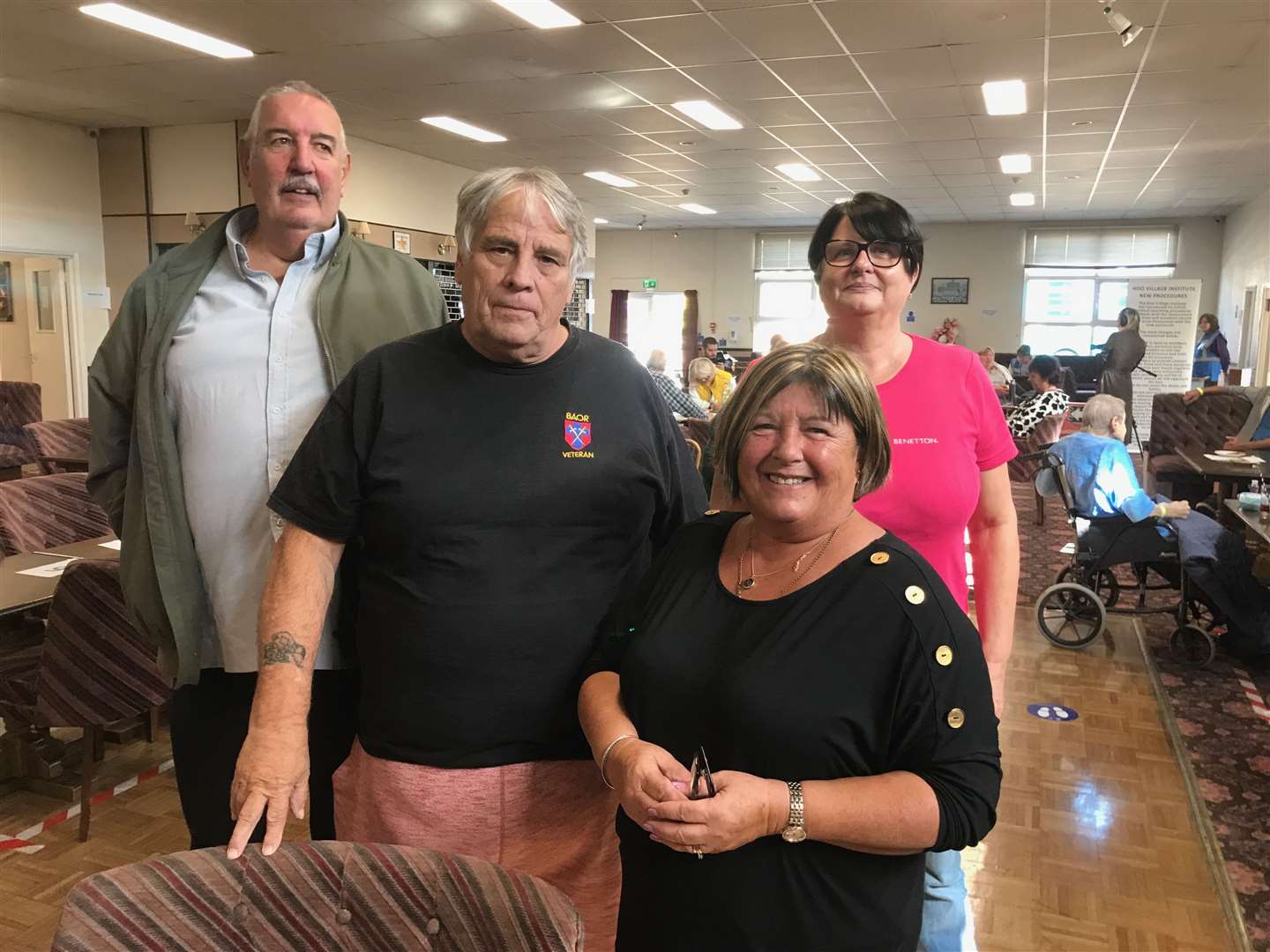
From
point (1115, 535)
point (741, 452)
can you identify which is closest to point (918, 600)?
point (741, 452)

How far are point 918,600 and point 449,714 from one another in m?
0.71

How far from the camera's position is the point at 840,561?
1243mm

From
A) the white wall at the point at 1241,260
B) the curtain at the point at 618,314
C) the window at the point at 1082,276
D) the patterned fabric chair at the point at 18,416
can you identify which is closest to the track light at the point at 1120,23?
the white wall at the point at 1241,260

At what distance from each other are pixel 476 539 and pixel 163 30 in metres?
6.13

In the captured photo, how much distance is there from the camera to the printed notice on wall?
1283 cm

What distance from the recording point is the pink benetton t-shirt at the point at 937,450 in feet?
5.49

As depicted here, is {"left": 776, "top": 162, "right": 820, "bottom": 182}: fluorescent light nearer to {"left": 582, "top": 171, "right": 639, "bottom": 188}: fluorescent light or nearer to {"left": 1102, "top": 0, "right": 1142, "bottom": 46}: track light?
{"left": 582, "top": 171, "right": 639, "bottom": 188}: fluorescent light

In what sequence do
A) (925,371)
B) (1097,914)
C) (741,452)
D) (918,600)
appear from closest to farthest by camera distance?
(918,600)
(741,452)
(925,371)
(1097,914)

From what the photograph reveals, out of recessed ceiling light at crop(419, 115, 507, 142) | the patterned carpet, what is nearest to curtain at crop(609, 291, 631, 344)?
recessed ceiling light at crop(419, 115, 507, 142)

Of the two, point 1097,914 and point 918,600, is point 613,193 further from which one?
point 918,600

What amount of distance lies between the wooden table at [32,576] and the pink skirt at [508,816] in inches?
74.7

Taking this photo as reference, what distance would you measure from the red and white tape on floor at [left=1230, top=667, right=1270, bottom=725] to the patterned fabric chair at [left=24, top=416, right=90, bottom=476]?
6512 mm

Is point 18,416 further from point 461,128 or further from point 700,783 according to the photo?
point 700,783

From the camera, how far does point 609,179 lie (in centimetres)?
1215
